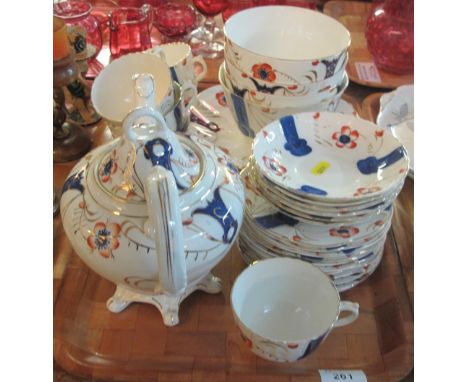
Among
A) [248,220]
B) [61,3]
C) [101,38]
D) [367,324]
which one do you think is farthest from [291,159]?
[61,3]

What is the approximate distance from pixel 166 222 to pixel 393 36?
831 millimetres

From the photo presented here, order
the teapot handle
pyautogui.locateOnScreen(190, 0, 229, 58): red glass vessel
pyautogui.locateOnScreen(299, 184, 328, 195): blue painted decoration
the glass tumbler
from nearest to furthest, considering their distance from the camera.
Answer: the teapot handle, pyautogui.locateOnScreen(299, 184, 328, 195): blue painted decoration, the glass tumbler, pyautogui.locateOnScreen(190, 0, 229, 58): red glass vessel

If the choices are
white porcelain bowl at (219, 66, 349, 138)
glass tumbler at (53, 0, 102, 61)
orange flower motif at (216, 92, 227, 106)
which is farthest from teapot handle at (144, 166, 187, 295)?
glass tumbler at (53, 0, 102, 61)

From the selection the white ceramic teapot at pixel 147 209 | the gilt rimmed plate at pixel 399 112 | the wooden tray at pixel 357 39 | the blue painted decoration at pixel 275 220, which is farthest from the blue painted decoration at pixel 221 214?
the wooden tray at pixel 357 39

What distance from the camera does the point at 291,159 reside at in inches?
28.2

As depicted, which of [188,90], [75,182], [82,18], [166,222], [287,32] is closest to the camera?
[166,222]

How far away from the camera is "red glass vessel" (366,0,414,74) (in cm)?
106

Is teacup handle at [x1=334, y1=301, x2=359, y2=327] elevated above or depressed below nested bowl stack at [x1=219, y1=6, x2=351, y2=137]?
below

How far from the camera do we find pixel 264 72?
0.71m

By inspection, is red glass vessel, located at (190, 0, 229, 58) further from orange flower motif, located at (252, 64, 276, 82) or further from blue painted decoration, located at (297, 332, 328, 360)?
blue painted decoration, located at (297, 332, 328, 360)

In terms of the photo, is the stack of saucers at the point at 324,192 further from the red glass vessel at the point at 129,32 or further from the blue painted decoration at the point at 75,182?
the red glass vessel at the point at 129,32

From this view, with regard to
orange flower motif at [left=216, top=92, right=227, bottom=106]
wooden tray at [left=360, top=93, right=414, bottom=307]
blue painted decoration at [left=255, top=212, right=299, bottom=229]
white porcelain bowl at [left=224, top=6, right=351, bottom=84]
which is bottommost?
wooden tray at [left=360, top=93, right=414, bottom=307]

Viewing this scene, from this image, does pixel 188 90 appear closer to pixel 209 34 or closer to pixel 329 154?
pixel 329 154

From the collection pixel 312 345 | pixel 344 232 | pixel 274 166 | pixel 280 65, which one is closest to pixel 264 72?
pixel 280 65
